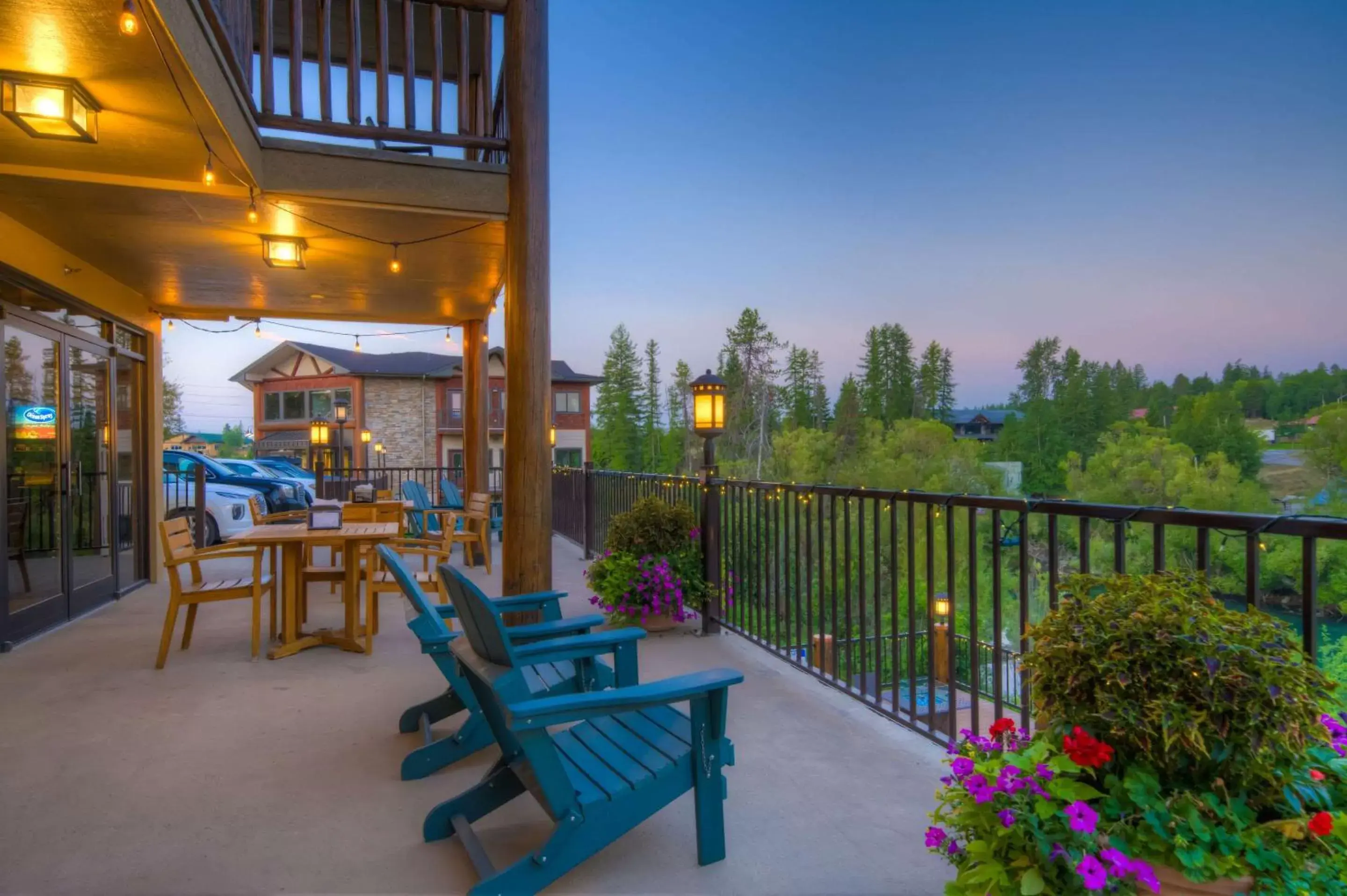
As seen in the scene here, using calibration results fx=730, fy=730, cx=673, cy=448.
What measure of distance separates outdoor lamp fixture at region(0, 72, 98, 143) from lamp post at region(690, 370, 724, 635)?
3.14 m

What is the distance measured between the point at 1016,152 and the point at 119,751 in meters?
45.7

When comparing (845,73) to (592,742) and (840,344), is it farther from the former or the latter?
(592,742)

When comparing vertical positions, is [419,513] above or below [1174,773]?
below

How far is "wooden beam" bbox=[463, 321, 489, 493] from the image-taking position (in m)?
8.14

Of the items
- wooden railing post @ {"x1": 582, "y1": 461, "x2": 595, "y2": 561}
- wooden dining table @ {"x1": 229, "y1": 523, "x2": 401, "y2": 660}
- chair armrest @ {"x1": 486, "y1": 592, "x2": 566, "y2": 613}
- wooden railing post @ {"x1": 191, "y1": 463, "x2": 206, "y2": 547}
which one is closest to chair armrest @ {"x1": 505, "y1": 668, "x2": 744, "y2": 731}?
chair armrest @ {"x1": 486, "y1": 592, "x2": 566, "y2": 613}

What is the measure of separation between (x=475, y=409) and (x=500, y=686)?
22.0 feet

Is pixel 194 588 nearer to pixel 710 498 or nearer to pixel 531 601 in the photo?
pixel 531 601

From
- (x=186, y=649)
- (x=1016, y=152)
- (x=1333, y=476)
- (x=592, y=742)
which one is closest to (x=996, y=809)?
(x=592, y=742)

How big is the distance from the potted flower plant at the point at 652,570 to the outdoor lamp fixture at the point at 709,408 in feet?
1.52

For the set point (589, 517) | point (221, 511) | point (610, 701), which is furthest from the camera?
point (221, 511)

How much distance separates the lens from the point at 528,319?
4.05m

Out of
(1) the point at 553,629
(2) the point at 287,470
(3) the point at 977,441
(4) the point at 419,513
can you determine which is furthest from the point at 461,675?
(3) the point at 977,441

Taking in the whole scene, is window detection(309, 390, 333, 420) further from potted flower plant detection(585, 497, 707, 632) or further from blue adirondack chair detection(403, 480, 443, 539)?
potted flower plant detection(585, 497, 707, 632)

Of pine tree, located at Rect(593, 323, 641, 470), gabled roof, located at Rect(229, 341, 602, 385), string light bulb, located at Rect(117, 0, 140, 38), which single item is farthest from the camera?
pine tree, located at Rect(593, 323, 641, 470)
